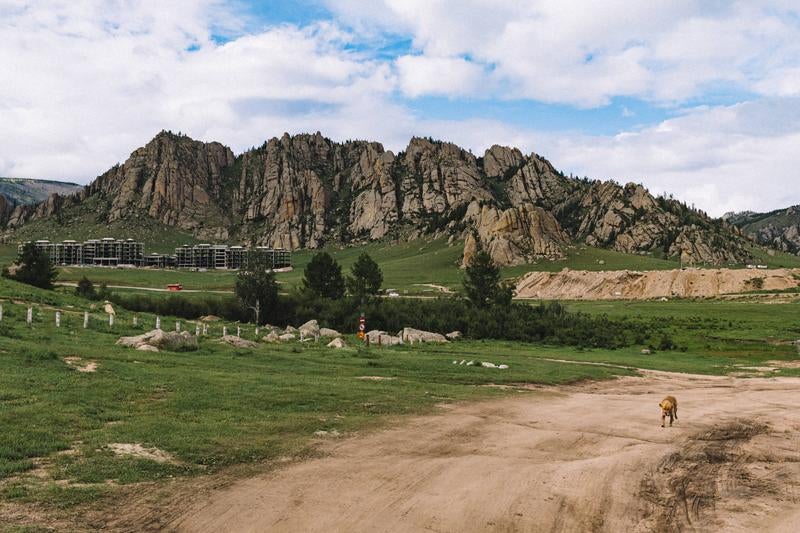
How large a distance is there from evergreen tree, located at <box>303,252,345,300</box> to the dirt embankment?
65210mm

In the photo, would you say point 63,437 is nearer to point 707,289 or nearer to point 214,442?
point 214,442

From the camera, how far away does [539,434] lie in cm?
1944

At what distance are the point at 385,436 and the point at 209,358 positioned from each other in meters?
16.6

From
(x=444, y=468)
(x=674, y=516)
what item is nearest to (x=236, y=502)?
(x=444, y=468)

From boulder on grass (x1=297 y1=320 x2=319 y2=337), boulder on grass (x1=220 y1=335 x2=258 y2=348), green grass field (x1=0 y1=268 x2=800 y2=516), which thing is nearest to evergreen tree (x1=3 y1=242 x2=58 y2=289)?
green grass field (x1=0 y1=268 x2=800 y2=516)

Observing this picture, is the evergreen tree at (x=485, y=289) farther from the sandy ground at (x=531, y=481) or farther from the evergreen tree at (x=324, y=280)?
the sandy ground at (x=531, y=481)

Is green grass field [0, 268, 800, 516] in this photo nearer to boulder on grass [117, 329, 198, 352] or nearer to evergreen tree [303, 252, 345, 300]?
boulder on grass [117, 329, 198, 352]

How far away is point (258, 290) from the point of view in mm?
82312

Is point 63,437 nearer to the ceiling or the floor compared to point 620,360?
nearer to the ceiling

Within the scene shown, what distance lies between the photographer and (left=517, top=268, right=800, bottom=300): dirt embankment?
133 m

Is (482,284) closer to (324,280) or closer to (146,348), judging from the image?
(324,280)

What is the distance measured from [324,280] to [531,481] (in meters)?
85.5

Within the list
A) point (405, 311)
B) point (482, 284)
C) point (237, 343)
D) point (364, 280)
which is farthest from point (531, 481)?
point (364, 280)

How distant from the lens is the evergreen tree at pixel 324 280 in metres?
97.1
